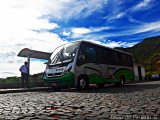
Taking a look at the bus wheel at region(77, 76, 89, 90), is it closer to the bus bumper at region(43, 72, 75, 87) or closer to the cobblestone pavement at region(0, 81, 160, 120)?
the bus bumper at region(43, 72, 75, 87)

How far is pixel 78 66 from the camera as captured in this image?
40.9 ft

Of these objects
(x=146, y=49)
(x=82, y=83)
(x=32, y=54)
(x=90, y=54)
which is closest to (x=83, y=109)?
(x=82, y=83)

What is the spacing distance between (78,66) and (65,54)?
1.17 metres

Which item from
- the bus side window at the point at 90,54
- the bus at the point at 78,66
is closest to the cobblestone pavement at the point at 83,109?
the bus at the point at 78,66

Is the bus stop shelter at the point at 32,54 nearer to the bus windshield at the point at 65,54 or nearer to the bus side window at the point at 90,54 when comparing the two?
the bus windshield at the point at 65,54

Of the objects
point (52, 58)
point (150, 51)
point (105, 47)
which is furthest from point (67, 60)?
point (150, 51)

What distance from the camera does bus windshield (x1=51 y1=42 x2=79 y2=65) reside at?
12597 mm

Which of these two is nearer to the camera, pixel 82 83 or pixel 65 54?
pixel 82 83

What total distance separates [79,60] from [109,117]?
8803 mm

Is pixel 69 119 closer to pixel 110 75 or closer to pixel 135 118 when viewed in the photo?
pixel 135 118

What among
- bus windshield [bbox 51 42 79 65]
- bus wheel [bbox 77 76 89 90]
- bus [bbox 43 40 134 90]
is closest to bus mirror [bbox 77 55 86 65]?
bus [bbox 43 40 134 90]

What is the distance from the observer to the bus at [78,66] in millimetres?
12180

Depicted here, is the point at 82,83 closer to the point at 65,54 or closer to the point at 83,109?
the point at 65,54

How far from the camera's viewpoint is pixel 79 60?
1259 cm
